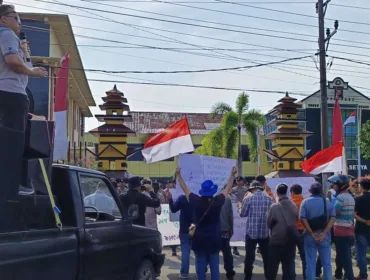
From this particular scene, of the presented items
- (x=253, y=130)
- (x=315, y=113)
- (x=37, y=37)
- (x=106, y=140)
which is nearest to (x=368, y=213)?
(x=106, y=140)

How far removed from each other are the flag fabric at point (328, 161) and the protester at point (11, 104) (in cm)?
914

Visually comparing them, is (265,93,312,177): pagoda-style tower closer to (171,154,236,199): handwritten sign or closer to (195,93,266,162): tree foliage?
(195,93,266,162): tree foliage

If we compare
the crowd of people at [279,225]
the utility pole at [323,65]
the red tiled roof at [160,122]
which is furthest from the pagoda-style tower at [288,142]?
the red tiled roof at [160,122]

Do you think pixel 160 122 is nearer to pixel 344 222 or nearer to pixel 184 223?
pixel 184 223

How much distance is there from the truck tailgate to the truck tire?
1.65 metres

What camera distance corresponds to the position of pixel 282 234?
8.08m

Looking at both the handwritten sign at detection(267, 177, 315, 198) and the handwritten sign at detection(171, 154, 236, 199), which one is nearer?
the handwritten sign at detection(171, 154, 236, 199)

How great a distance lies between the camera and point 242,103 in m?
31.3

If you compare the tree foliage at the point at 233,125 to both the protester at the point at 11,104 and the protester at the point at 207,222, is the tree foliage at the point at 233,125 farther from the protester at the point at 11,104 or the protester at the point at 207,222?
the protester at the point at 11,104

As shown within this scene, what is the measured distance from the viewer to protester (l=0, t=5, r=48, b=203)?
14.3 ft

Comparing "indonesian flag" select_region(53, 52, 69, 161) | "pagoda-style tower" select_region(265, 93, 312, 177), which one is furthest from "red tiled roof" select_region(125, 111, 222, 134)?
"indonesian flag" select_region(53, 52, 69, 161)

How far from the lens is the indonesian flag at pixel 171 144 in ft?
33.3

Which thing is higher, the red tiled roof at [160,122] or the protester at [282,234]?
the red tiled roof at [160,122]

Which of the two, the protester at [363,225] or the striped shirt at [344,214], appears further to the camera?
the protester at [363,225]
